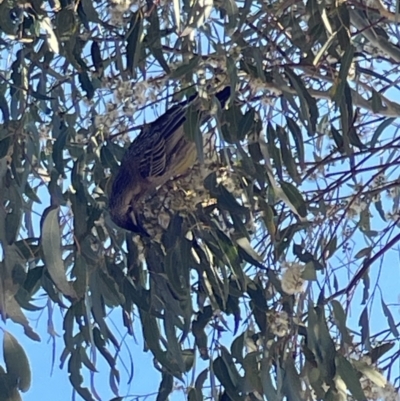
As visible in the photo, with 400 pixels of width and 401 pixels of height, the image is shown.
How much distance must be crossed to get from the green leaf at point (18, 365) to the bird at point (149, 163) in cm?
→ 67

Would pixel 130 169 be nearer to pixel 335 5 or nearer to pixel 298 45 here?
pixel 298 45

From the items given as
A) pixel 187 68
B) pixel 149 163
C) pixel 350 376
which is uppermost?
pixel 149 163

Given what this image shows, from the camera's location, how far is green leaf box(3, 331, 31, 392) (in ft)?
4.22

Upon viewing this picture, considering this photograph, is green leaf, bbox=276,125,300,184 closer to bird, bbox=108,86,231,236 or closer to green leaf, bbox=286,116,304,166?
green leaf, bbox=286,116,304,166

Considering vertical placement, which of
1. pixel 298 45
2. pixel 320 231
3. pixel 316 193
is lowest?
pixel 320 231

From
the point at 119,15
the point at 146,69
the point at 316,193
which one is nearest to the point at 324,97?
the point at 316,193

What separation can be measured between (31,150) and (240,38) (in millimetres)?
417

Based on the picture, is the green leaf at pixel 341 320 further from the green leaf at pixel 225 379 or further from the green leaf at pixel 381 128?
the green leaf at pixel 381 128

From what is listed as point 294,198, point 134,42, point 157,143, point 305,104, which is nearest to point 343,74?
point 305,104

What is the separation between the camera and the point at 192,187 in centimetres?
175

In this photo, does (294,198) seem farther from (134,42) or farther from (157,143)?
(157,143)

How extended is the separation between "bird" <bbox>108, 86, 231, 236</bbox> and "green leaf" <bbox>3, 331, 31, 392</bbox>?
673 mm

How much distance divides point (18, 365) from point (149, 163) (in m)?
0.93

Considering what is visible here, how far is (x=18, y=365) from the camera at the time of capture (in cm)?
129
